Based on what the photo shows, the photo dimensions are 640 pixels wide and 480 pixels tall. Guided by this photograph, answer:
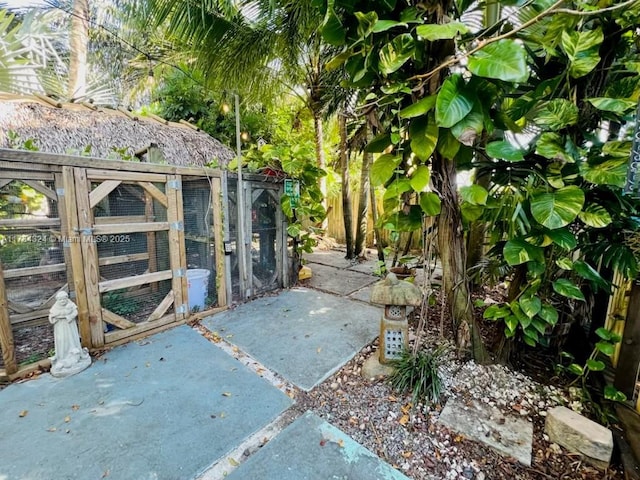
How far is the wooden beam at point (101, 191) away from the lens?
243 centimetres

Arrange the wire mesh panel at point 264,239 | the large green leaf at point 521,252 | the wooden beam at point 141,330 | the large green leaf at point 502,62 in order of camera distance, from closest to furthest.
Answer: the large green leaf at point 502,62 → the large green leaf at point 521,252 → the wooden beam at point 141,330 → the wire mesh panel at point 264,239

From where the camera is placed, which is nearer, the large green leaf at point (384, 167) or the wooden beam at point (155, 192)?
the large green leaf at point (384, 167)

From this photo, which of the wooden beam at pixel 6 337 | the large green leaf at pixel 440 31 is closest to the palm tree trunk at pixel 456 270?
the large green leaf at pixel 440 31

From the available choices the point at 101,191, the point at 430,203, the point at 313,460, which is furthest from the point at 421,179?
the point at 101,191

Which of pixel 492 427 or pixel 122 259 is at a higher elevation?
pixel 122 259

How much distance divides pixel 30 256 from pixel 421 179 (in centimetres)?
311

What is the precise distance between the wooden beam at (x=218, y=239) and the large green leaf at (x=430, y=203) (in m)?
2.35

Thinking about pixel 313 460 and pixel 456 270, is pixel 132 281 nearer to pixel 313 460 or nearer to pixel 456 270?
pixel 313 460

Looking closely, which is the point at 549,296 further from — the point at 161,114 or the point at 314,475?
the point at 161,114

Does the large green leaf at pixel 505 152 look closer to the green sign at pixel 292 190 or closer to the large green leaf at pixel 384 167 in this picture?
the large green leaf at pixel 384 167

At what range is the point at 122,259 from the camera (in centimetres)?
Answer: 271

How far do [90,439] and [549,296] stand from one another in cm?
310

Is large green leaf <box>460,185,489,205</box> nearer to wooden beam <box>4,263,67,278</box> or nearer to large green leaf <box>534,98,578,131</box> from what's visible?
large green leaf <box>534,98,578,131</box>

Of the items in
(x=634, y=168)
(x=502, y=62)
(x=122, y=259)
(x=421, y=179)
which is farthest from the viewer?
(x=122, y=259)
